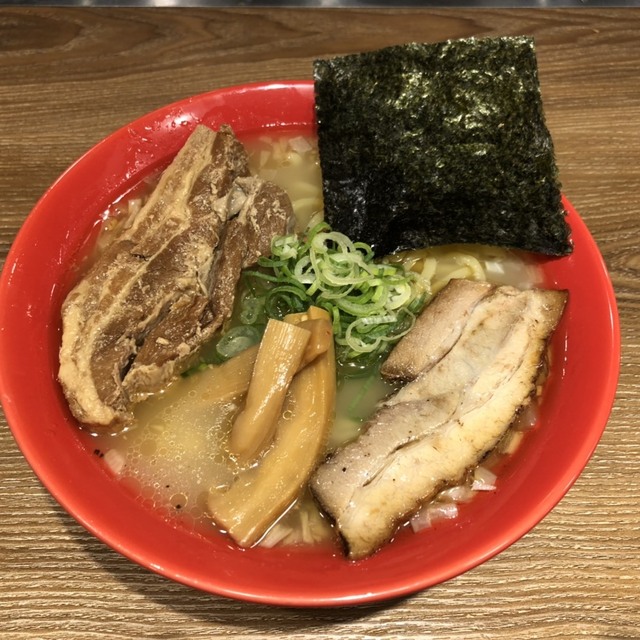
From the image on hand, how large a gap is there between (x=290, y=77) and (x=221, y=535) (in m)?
2.15

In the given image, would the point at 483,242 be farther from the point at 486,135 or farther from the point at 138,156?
the point at 138,156

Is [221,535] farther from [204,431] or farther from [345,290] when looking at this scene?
[345,290]

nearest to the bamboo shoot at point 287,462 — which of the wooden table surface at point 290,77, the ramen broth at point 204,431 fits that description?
the ramen broth at point 204,431

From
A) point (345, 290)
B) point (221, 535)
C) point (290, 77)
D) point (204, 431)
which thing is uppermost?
point (290, 77)

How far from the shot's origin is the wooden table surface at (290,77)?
165 cm

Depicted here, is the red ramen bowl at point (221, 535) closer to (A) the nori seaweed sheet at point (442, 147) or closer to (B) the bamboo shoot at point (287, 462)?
(B) the bamboo shoot at point (287, 462)

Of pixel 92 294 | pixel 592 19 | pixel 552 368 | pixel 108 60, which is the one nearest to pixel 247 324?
pixel 92 294

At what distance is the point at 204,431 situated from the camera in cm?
177

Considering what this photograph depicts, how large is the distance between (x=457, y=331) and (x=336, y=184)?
67 centimetres

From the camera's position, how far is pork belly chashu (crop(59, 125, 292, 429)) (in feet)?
5.54

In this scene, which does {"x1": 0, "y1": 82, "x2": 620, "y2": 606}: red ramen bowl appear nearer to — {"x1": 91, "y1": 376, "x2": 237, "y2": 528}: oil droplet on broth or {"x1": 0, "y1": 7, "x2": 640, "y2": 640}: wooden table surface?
{"x1": 91, "y1": 376, "x2": 237, "y2": 528}: oil droplet on broth

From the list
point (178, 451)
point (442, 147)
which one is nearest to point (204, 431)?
point (178, 451)

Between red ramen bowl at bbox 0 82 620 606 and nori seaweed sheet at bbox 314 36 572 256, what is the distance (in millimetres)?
212

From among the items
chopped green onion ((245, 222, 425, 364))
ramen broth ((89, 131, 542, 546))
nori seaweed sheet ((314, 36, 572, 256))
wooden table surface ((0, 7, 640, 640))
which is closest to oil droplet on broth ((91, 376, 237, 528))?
ramen broth ((89, 131, 542, 546))
